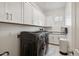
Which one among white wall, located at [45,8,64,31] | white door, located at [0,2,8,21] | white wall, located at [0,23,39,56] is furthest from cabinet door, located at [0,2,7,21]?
white wall, located at [45,8,64,31]

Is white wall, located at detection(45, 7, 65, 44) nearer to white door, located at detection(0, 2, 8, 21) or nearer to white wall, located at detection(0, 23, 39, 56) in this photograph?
white wall, located at detection(0, 23, 39, 56)

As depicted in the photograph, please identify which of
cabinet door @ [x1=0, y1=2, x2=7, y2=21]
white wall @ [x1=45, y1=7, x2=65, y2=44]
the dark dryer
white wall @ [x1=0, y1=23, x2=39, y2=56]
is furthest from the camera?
white wall @ [x1=45, y1=7, x2=65, y2=44]

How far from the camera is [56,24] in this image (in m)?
4.11

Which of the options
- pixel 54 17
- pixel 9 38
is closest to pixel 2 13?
pixel 9 38

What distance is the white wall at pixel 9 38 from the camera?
1.29 m

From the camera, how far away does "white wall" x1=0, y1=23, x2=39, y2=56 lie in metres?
1.29

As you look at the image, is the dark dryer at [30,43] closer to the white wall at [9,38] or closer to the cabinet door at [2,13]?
the white wall at [9,38]

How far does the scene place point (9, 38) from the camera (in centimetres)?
146

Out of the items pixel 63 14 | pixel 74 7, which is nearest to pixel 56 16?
pixel 63 14

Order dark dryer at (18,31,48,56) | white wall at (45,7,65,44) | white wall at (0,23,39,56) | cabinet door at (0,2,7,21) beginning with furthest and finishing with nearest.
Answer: white wall at (45,7,65,44), dark dryer at (18,31,48,56), white wall at (0,23,39,56), cabinet door at (0,2,7,21)

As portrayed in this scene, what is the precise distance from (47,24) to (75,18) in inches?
90.6

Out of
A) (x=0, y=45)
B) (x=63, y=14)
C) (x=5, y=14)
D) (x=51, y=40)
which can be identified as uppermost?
(x=63, y=14)

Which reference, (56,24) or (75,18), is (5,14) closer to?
(75,18)

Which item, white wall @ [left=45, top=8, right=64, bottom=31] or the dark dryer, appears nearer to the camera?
the dark dryer
